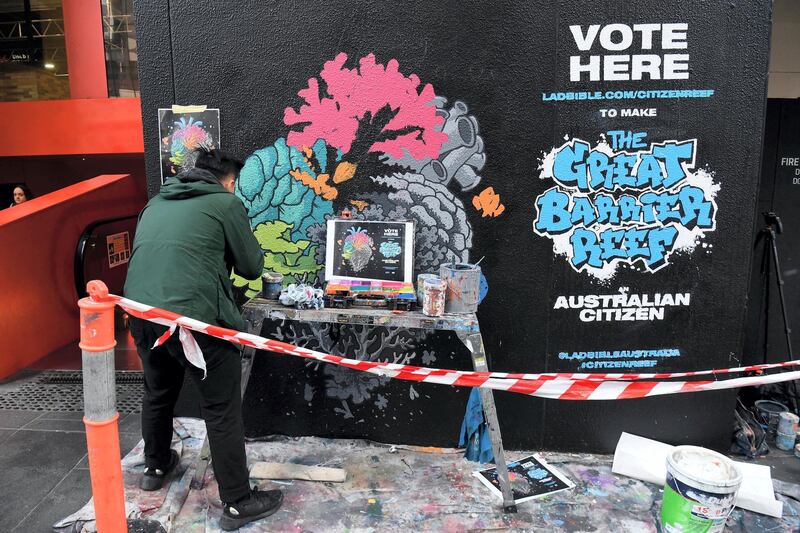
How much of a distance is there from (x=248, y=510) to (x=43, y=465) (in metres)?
1.60

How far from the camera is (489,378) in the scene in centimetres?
267

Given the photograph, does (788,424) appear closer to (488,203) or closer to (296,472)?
(488,203)

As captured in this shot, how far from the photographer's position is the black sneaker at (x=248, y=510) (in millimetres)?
2785

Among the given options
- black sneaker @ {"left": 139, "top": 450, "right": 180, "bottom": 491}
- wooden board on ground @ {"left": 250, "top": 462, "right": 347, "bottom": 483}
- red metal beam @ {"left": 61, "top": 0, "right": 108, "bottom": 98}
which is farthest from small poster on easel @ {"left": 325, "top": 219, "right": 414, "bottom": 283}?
red metal beam @ {"left": 61, "top": 0, "right": 108, "bottom": 98}

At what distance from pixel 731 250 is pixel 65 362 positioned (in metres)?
5.90

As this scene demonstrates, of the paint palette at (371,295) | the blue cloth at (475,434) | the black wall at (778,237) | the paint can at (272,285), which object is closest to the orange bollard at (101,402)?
the paint can at (272,285)

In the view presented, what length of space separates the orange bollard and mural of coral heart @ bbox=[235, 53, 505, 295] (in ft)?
5.07

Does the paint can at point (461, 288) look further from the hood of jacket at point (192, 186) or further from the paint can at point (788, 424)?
the paint can at point (788, 424)

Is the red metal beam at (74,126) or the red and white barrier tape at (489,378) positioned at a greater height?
the red metal beam at (74,126)

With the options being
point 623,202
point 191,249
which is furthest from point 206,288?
point 623,202

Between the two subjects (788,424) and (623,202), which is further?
(788,424)

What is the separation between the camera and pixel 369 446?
12.0ft

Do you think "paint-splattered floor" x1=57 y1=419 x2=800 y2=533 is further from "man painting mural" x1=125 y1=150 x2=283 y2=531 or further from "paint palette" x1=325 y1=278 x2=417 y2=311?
"paint palette" x1=325 y1=278 x2=417 y2=311

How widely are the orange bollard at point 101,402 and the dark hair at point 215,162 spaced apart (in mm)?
963
